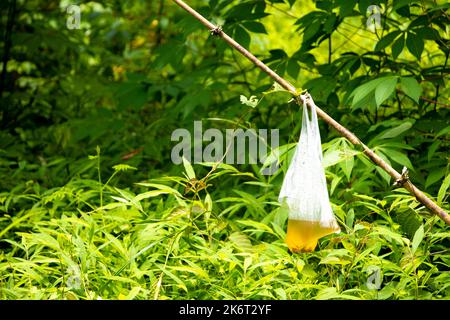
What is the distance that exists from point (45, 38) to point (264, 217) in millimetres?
1796

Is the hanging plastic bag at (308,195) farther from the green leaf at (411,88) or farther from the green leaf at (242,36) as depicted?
the green leaf at (242,36)

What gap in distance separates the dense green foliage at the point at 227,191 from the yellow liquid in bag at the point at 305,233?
9.7 inches

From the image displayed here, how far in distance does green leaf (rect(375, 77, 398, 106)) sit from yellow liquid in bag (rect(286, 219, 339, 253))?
0.64 m

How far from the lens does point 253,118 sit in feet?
9.73

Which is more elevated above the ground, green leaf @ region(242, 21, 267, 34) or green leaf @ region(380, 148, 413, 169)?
green leaf @ region(242, 21, 267, 34)

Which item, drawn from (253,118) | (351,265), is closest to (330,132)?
(253,118)

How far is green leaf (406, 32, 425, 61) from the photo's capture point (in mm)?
2203

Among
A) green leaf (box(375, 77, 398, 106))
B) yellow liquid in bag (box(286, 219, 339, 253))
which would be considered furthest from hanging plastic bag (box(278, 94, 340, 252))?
green leaf (box(375, 77, 398, 106))

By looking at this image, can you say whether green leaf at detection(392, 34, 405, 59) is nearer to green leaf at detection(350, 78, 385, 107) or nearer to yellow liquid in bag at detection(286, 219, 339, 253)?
green leaf at detection(350, 78, 385, 107)

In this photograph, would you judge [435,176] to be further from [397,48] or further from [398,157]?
[397,48]

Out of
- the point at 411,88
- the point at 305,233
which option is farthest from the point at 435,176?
the point at 305,233

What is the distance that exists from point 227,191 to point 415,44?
802 mm

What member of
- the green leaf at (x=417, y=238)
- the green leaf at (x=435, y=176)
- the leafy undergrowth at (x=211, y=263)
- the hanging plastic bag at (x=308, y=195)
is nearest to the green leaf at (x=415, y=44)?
the green leaf at (x=435, y=176)
